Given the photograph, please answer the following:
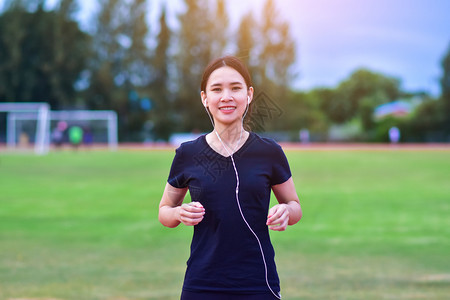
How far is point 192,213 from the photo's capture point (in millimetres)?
1970

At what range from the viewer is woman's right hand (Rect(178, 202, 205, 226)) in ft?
6.47

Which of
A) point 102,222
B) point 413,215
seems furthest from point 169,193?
point 413,215

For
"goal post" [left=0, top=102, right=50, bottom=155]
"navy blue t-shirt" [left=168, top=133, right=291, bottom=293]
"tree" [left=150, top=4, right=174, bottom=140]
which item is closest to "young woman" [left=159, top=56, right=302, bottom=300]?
"navy blue t-shirt" [left=168, top=133, right=291, bottom=293]

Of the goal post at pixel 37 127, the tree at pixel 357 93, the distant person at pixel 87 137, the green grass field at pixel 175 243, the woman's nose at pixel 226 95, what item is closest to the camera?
the woman's nose at pixel 226 95

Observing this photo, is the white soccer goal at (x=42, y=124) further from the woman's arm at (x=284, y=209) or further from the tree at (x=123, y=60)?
the woman's arm at (x=284, y=209)

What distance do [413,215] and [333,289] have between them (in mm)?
5769

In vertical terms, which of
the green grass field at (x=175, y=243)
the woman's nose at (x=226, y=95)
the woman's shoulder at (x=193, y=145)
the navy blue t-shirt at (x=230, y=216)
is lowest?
the green grass field at (x=175, y=243)

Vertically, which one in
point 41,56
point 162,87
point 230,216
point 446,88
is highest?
point 41,56

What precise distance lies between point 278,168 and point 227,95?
34cm

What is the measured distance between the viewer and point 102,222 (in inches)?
398

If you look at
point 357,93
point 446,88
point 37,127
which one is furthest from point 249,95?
point 357,93

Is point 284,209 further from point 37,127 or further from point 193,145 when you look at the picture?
point 37,127

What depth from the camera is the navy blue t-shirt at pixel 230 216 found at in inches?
81.0

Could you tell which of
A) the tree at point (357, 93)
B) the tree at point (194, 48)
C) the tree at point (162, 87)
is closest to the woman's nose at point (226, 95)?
the tree at point (194, 48)
